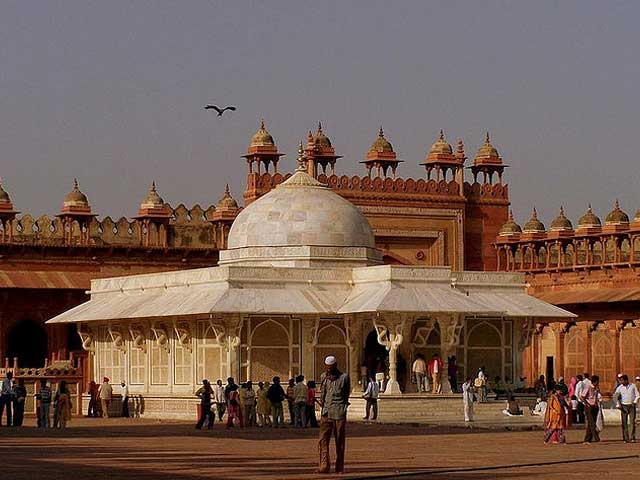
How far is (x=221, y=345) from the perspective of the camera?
32281 millimetres

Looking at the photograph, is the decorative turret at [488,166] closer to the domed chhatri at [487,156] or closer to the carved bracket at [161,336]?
the domed chhatri at [487,156]

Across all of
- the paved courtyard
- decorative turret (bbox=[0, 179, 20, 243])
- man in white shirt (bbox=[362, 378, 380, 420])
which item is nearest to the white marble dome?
man in white shirt (bbox=[362, 378, 380, 420])

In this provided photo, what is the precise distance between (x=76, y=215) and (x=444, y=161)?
42.1 feet

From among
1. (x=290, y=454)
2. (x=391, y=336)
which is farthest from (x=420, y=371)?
(x=290, y=454)

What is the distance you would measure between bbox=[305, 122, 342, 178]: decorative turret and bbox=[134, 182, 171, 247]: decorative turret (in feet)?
16.8

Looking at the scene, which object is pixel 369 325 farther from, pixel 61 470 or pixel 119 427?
pixel 61 470

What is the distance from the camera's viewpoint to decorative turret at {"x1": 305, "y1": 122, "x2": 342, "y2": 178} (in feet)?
169

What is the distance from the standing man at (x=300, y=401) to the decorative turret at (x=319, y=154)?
23773mm

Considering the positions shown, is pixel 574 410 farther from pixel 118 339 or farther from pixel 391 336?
pixel 118 339

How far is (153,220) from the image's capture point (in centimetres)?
4897

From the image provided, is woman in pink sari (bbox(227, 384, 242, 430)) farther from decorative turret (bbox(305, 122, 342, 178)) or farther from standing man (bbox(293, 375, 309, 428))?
decorative turret (bbox(305, 122, 342, 178))

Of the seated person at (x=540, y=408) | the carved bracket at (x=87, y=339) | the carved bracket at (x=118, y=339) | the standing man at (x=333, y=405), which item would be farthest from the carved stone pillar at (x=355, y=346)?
the standing man at (x=333, y=405)

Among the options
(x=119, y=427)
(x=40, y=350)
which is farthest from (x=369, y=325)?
(x=40, y=350)

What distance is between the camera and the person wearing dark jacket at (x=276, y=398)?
27938mm
